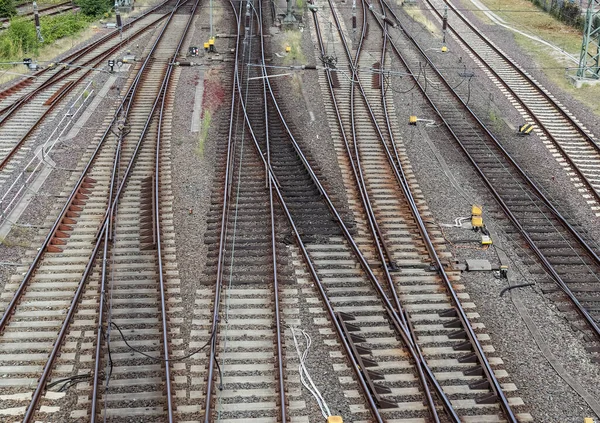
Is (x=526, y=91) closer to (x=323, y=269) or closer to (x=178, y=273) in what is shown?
(x=323, y=269)

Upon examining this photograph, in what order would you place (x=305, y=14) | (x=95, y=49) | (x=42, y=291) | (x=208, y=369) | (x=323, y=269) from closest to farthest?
(x=208, y=369) → (x=42, y=291) → (x=323, y=269) → (x=95, y=49) → (x=305, y=14)

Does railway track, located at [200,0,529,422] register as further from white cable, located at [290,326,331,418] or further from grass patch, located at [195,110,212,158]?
grass patch, located at [195,110,212,158]

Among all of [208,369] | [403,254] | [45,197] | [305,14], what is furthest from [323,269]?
[305,14]

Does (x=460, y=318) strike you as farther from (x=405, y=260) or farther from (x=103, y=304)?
(x=103, y=304)

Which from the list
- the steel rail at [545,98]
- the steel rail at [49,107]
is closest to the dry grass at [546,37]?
the steel rail at [545,98]

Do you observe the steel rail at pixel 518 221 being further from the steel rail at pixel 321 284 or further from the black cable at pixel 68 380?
the black cable at pixel 68 380

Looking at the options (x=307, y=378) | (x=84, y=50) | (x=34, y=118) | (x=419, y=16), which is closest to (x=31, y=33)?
(x=84, y=50)
